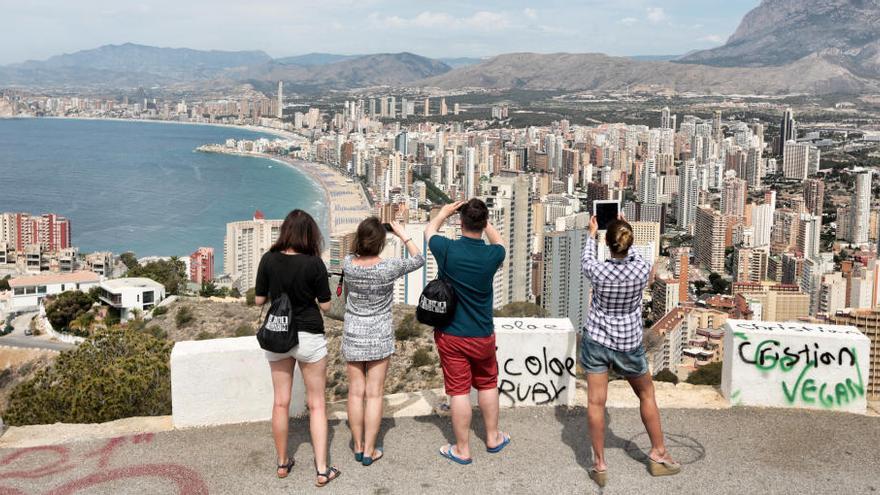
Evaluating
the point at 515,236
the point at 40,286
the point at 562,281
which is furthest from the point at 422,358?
the point at 515,236

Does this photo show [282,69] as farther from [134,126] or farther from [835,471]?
[835,471]

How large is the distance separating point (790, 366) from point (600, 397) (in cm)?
80

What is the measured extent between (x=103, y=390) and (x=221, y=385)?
1.58 meters

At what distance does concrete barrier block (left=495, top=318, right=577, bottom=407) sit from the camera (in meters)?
2.62

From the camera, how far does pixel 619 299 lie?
211 cm

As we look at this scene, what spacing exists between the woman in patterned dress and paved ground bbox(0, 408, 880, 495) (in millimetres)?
103

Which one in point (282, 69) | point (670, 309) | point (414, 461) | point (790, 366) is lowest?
point (670, 309)

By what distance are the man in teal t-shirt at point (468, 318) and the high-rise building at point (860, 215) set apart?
34.7m

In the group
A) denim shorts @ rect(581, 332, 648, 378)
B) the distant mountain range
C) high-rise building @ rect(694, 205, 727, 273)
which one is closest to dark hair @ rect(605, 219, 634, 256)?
denim shorts @ rect(581, 332, 648, 378)

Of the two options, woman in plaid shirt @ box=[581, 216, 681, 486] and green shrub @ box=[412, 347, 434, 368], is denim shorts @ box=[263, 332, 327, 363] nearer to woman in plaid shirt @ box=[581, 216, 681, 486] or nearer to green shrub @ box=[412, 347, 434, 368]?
woman in plaid shirt @ box=[581, 216, 681, 486]

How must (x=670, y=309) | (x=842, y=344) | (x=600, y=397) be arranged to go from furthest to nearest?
(x=670, y=309), (x=842, y=344), (x=600, y=397)

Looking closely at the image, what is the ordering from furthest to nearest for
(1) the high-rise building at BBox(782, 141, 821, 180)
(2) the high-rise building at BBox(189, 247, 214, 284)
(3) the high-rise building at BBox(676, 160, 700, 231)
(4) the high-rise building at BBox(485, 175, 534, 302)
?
(1) the high-rise building at BBox(782, 141, 821, 180) < (3) the high-rise building at BBox(676, 160, 700, 231) < (2) the high-rise building at BBox(189, 247, 214, 284) < (4) the high-rise building at BBox(485, 175, 534, 302)

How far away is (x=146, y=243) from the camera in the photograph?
29.8 metres

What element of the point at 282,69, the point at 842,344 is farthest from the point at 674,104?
the point at 282,69
